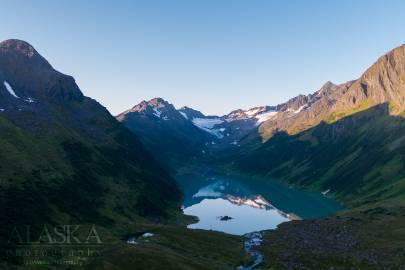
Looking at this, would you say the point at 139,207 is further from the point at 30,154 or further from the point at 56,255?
the point at 56,255

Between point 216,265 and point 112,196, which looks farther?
point 112,196

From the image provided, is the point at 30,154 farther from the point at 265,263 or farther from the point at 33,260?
the point at 265,263

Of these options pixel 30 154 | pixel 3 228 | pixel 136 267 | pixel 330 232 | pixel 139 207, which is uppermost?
pixel 30 154

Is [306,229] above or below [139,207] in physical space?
below

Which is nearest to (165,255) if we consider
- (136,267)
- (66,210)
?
(136,267)

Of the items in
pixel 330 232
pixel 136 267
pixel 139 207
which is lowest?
pixel 136 267

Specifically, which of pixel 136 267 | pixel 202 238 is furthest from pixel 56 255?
pixel 202 238

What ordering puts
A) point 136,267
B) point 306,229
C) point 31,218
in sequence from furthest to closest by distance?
point 306,229 < point 31,218 < point 136,267

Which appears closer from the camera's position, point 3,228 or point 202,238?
point 3,228

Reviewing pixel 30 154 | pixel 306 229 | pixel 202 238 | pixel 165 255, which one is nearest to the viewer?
pixel 165 255
